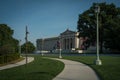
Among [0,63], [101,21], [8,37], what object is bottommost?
[0,63]

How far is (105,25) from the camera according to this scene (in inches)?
3187

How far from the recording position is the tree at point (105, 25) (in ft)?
254

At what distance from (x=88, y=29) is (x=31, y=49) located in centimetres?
8576

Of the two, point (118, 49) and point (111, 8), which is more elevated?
point (111, 8)

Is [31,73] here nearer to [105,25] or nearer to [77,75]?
[77,75]

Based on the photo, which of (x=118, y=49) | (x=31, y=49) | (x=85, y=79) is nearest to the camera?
(x=85, y=79)

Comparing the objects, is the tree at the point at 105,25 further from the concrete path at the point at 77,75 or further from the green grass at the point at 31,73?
the concrete path at the point at 77,75

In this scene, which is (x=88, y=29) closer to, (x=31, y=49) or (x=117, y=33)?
(x=117, y=33)

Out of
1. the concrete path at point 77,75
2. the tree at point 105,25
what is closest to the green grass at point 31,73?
the concrete path at point 77,75

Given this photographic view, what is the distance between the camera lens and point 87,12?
3435 inches

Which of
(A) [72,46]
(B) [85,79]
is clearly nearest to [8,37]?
(B) [85,79]

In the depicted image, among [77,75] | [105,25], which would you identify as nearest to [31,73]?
[77,75]

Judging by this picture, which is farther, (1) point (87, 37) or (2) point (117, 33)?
(1) point (87, 37)

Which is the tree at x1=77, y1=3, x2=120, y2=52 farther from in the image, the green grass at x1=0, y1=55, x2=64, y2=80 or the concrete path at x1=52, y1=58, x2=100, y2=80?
the concrete path at x1=52, y1=58, x2=100, y2=80
